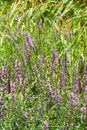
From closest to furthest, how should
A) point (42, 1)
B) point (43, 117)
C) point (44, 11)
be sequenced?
1. point (43, 117)
2. point (44, 11)
3. point (42, 1)

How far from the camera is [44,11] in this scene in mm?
5305

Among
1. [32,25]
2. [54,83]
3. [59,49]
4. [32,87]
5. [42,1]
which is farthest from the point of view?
[42,1]

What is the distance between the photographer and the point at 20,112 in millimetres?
2715

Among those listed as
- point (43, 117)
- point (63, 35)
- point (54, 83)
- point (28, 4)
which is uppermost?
point (28, 4)

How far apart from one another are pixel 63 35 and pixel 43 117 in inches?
64.5

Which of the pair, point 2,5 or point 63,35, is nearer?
point 63,35

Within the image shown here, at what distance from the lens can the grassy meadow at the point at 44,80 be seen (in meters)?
2.59

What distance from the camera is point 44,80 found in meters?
2.93

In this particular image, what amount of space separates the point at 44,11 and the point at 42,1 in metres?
0.49

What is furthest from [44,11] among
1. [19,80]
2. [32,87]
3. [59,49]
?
[19,80]

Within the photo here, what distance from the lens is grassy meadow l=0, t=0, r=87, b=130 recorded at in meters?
2.59

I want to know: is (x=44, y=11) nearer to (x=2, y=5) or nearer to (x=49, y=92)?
(x=2, y=5)

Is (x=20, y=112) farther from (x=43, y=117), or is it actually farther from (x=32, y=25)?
(x=32, y=25)

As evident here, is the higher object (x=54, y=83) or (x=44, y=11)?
(x=44, y=11)
